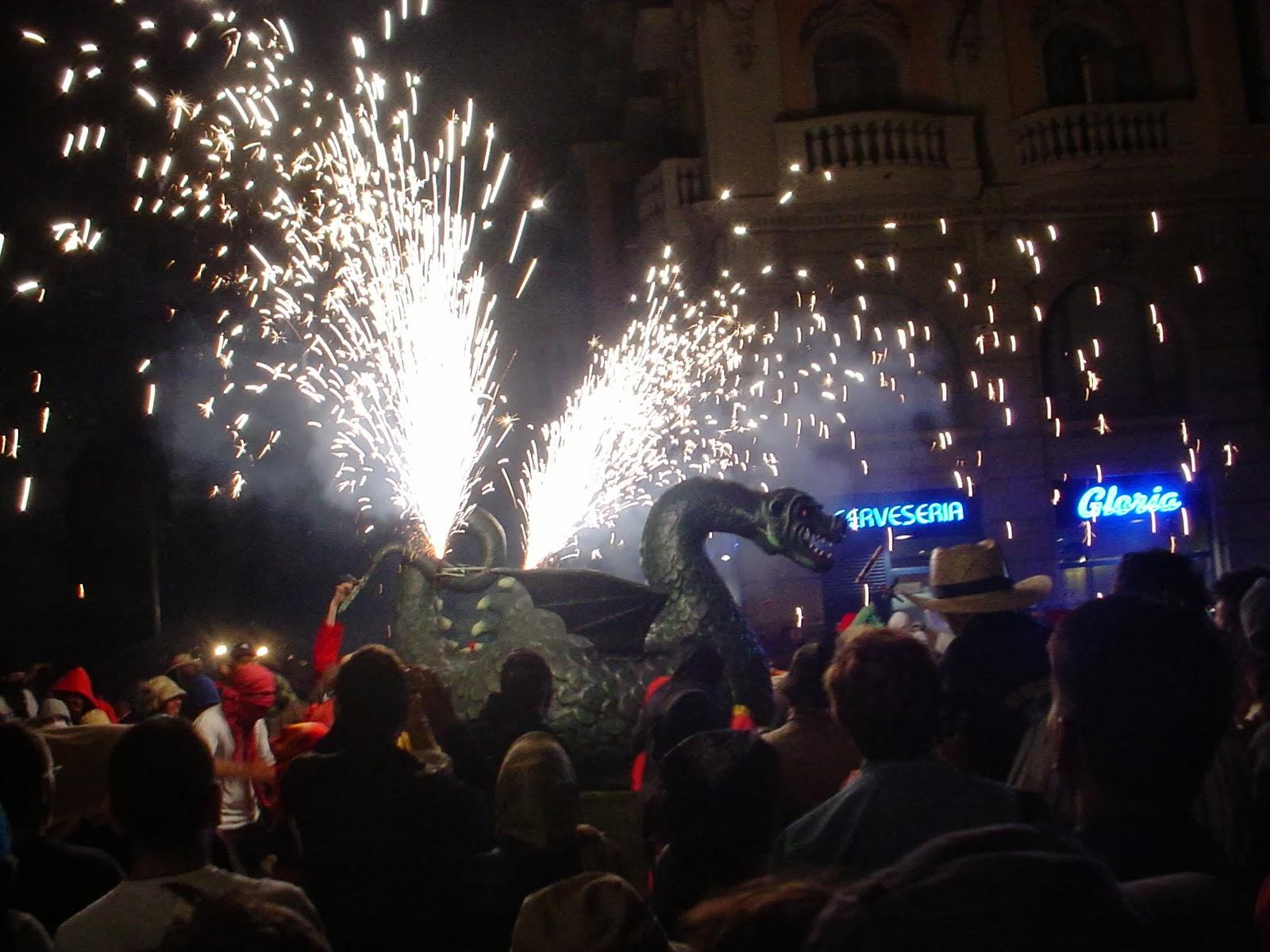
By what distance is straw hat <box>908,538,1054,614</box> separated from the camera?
4.11 meters

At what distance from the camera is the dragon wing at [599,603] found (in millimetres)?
6477

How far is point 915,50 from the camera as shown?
15.5 meters

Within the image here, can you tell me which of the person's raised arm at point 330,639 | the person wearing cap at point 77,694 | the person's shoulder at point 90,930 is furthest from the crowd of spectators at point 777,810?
the person wearing cap at point 77,694

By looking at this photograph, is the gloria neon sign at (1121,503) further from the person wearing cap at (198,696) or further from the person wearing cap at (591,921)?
the person wearing cap at (591,921)

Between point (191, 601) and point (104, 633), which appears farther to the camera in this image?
point (191, 601)

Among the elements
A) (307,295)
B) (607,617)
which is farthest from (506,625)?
(307,295)

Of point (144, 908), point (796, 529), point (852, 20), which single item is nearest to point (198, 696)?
point (796, 529)

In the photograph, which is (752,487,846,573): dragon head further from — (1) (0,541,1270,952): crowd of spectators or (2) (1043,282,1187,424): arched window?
(2) (1043,282,1187,424): arched window

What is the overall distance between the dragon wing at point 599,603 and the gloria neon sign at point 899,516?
27.7 feet

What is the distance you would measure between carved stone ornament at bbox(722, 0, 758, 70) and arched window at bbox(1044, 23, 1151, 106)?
12.6 feet

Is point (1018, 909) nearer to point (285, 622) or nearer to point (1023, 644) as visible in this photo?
point (1023, 644)

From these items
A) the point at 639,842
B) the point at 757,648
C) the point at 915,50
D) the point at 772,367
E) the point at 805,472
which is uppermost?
the point at 915,50

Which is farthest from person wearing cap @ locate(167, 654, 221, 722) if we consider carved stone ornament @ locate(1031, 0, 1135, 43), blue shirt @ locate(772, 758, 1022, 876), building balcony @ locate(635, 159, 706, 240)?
carved stone ornament @ locate(1031, 0, 1135, 43)

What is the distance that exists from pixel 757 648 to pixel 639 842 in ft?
5.19
